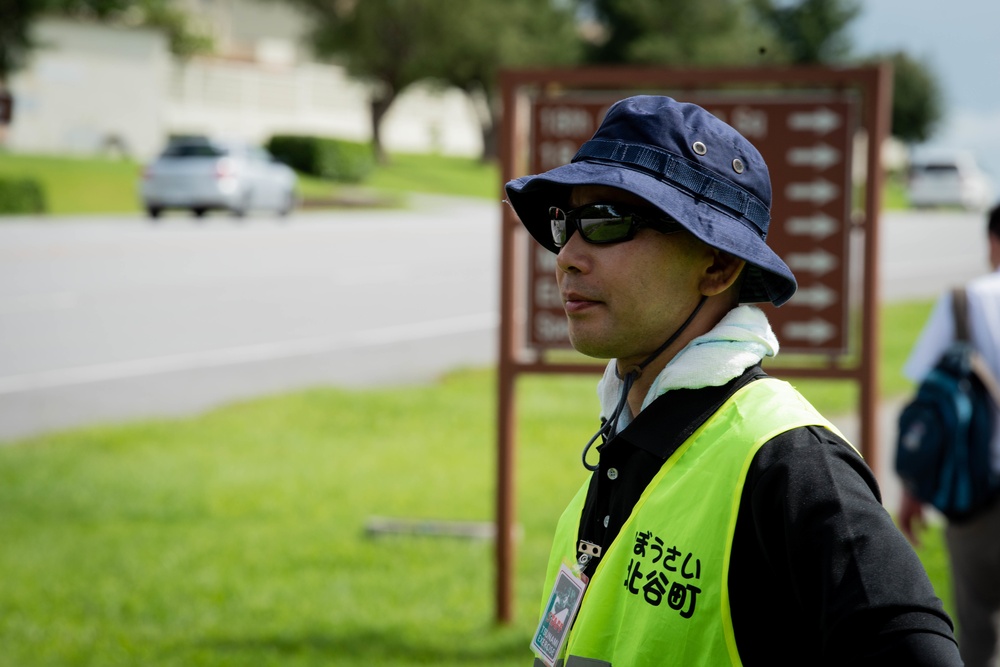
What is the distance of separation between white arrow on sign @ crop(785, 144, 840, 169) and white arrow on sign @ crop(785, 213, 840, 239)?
0.21 meters

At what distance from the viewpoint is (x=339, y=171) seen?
4356 cm

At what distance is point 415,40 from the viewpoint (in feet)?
177

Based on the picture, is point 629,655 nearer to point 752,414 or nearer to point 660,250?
point 752,414

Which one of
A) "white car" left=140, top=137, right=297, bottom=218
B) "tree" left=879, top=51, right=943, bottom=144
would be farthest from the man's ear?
"tree" left=879, top=51, right=943, bottom=144

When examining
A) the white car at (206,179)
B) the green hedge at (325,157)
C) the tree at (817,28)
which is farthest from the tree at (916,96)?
the white car at (206,179)

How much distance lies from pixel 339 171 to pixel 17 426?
33919 millimetres

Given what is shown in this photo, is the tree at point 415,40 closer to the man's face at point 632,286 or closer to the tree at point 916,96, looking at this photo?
the tree at point 916,96

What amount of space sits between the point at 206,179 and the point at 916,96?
192ft

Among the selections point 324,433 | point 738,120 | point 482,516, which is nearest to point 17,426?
point 324,433

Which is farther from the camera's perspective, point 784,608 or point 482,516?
point 482,516

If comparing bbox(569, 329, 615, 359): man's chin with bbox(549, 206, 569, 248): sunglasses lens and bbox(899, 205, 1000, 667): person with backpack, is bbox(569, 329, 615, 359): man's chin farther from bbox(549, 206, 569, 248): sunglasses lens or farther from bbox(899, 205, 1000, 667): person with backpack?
bbox(899, 205, 1000, 667): person with backpack

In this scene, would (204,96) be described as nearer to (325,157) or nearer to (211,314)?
(325,157)

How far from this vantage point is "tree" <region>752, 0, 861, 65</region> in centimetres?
7806

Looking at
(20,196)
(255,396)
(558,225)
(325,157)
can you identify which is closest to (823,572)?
(558,225)
